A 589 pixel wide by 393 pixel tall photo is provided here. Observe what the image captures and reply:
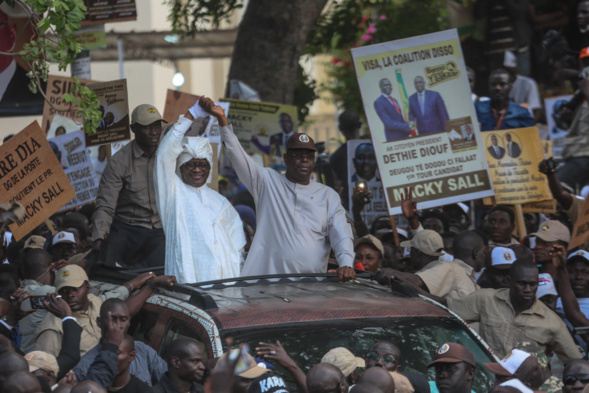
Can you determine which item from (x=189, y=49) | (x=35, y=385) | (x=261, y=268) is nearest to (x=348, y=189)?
(x=261, y=268)

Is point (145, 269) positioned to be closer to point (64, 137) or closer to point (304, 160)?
point (304, 160)

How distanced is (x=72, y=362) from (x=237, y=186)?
7.86 meters

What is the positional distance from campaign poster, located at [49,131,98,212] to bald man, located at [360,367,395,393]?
7.38 metres

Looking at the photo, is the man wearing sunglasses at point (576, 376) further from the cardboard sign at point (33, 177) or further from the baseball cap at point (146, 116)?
the cardboard sign at point (33, 177)

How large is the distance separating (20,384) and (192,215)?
9.04 feet

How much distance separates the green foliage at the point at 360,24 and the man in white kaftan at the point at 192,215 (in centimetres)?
779

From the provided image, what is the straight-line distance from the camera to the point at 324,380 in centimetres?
530

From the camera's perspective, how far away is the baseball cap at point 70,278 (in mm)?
6973

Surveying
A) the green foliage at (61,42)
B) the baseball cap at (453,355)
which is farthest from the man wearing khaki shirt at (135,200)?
the baseball cap at (453,355)

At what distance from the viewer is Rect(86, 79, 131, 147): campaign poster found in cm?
1052

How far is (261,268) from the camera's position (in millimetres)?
7777

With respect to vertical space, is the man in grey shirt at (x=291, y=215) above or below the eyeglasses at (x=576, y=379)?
above

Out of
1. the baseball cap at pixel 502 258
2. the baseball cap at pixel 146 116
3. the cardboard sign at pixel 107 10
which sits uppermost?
the cardboard sign at pixel 107 10

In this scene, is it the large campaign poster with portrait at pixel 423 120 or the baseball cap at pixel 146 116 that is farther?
the large campaign poster with portrait at pixel 423 120
